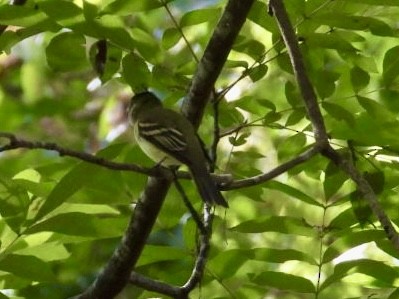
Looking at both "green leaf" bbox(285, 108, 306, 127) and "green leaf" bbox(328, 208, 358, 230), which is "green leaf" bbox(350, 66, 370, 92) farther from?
"green leaf" bbox(328, 208, 358, 230)

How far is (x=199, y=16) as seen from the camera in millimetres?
1830

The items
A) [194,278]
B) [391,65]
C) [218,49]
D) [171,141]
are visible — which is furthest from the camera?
[171,141]

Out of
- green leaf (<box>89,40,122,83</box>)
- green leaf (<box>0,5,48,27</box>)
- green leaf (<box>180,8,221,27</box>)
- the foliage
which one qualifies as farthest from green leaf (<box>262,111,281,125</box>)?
green leaf (<box>0,5,48,27</box>)

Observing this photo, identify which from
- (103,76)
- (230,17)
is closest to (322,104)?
(230,17)

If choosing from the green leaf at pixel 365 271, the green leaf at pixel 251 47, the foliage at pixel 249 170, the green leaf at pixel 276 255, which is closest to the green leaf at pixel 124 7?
the foliage at pixel 249 170

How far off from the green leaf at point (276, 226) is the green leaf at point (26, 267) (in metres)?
0.37

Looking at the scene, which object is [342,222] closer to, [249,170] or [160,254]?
[249,170]

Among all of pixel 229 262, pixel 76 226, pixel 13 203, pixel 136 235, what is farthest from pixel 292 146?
pixel 13 203

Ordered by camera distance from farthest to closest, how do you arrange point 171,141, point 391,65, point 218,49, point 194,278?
point 171,141, point 391,65, point 218,49, point 194,278

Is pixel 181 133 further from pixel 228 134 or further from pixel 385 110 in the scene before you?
pixel 385 110

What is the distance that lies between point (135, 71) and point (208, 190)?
0.33m

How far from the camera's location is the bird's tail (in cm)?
166

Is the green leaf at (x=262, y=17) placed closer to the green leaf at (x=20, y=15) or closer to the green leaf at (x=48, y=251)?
the green leaf at (x=20, y=15)

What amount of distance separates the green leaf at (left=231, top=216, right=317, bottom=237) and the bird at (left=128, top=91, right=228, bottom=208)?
Result: 0.06 m
